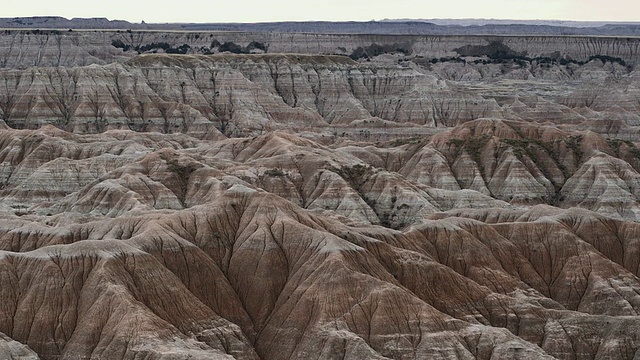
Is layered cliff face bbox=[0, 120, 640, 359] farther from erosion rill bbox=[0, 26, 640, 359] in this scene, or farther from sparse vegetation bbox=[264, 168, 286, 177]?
sparse vegetation bbox=[264, 168, 286, 177]

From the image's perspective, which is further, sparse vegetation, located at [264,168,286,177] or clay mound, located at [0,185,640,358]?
sparse vegetation, located at [264,168,286,177]

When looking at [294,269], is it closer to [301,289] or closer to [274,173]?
[301,289]

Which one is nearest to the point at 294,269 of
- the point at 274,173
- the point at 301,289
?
the point at 301,289

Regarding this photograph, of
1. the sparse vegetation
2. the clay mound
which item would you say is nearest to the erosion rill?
the clay mound

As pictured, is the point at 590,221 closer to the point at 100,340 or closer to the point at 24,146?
the point at 100,340

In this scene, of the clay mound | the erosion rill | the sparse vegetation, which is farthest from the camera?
the sparse vegetation

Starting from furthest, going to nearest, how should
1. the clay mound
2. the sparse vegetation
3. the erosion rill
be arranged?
the sparse vegetation → the erosion rill → the clay mound

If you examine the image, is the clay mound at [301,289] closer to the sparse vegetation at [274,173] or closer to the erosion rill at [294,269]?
the erosion rill at [294,269]

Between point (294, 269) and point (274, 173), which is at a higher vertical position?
point (294, 269)

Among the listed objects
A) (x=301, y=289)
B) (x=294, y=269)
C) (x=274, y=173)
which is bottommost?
(x=274, y=173)
